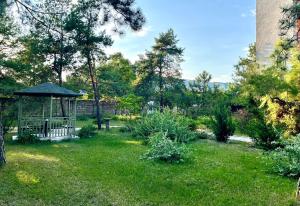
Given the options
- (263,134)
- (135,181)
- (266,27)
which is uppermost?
(266,27)

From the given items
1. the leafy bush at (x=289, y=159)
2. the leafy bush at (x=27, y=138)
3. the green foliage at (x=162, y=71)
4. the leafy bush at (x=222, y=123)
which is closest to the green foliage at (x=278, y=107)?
the leafy bush at (x=289, y=159)

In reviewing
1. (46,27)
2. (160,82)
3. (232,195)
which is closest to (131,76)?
(160,82)

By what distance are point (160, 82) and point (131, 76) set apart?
5071 millimetres

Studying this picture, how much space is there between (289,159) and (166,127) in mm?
6025

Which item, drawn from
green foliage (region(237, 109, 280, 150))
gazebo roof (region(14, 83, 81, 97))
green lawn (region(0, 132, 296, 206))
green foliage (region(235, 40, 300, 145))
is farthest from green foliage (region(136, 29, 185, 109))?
green lawn (region(0, 132, 296, 206))

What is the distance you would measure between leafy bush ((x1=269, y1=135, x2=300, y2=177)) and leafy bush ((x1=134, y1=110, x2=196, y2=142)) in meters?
5.16

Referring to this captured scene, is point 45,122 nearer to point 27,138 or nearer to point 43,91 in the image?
point 43,91

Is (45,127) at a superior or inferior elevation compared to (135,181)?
superior

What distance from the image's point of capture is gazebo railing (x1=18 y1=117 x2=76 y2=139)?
492 inches

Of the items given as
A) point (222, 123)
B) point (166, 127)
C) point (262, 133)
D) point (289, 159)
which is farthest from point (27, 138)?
point (289, 159)

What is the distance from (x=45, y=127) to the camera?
12.9m

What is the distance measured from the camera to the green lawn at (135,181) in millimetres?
4887

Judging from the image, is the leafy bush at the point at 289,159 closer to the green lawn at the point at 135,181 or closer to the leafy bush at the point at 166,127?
the green lawn at the point at 135,181

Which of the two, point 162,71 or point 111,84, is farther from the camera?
point 162,71
